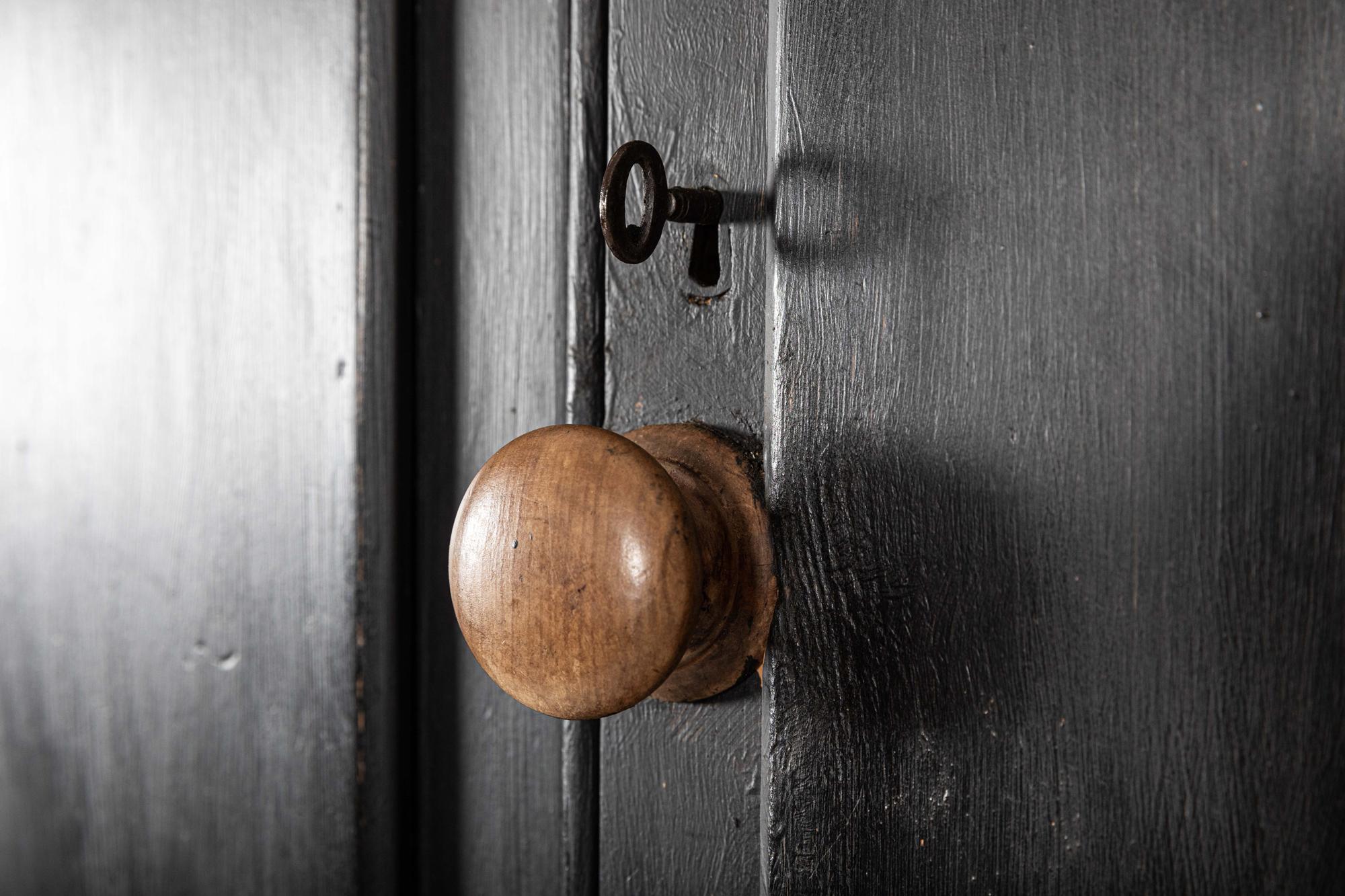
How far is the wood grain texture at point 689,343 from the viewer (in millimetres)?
311

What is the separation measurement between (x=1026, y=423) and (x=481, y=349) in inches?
9.6

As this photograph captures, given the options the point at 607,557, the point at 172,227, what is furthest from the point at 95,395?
the point at 607,557

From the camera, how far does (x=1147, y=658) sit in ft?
0.85

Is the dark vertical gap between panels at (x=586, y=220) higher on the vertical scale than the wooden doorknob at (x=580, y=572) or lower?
higher

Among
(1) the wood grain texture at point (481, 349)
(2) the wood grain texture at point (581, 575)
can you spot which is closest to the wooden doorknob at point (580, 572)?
(2) the wood grain texture at point (581, 575)

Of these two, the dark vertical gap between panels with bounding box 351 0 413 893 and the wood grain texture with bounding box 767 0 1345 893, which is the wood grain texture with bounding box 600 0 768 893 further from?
the dark vertical gap between panels with bounding box 351 0 413 893

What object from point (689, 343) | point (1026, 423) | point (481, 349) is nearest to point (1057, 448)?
point (1026, 423)

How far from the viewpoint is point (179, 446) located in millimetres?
483

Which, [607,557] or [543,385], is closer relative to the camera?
[607,557]

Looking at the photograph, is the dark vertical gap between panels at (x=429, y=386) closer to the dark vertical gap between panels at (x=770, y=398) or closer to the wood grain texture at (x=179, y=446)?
the wood grain texture at (x=179, y=446)

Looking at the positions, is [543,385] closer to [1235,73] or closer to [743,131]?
[743,131]

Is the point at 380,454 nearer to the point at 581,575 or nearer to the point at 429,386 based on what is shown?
the point at 429,386

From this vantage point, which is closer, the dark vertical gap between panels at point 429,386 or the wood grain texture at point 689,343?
the wood grain texture at point 689,343

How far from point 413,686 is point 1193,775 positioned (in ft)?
1.11
